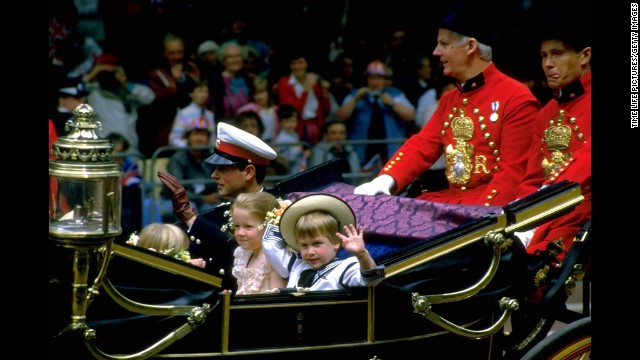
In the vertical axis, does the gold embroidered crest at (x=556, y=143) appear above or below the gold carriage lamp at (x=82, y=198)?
above

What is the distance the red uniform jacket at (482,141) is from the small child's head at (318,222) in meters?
0.98

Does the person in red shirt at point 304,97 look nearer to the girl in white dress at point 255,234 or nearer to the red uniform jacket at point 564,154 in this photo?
the red uniform jacket at point 564,154

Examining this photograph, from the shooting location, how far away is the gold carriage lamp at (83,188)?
14.5ft

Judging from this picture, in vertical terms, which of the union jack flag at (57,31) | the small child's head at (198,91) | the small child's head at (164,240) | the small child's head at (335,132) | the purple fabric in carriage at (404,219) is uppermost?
the union jack flag at (57,31)

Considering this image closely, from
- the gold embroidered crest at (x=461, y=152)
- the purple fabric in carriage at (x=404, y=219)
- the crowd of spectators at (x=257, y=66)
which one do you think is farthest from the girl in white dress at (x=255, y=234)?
the crowd of spectators at (x=257, y=66)

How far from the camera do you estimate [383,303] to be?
5.18 metres

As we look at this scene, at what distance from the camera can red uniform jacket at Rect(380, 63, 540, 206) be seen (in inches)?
239

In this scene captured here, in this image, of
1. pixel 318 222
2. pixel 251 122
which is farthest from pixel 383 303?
pixel 251 122

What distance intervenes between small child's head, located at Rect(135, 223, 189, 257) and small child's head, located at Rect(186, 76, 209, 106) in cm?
375

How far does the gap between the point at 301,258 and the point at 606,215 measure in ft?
3.93

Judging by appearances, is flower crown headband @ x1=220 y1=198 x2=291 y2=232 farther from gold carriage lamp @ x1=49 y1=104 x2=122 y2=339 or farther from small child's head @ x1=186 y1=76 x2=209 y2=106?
small child's head @ x1=186 y1=76 x2=209 y2=106

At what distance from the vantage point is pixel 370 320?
5152mm

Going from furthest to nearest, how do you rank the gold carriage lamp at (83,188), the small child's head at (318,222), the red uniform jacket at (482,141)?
the red uniform jacket at (482,141), the small child's head at (318,222), the gold carriage lamp at (83,188)

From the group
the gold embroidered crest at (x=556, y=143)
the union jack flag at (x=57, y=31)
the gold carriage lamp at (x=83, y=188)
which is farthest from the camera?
the union jack flag at (x=57, y=31)
